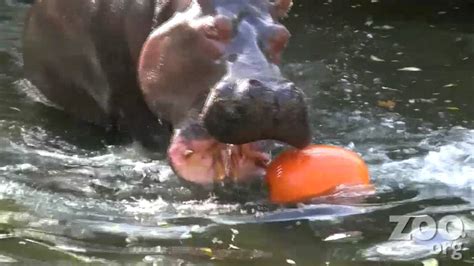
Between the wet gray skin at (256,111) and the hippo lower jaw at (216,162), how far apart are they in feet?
0.55

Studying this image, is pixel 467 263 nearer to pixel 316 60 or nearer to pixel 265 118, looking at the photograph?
pixel 265 118

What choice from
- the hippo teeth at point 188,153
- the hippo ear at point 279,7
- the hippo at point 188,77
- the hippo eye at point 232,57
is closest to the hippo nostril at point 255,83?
the hippo at point 188,77

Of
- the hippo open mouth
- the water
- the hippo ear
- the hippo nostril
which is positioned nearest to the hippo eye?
the hippo open mouth

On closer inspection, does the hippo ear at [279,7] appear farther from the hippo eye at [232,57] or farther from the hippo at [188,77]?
the hippo eye at [232,57]

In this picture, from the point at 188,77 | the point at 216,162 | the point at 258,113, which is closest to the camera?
the point at 258,113

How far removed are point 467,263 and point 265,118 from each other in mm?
806

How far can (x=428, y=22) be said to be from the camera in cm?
687

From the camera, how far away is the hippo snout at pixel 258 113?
3221mm

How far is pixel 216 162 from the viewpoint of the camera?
11.5 feet

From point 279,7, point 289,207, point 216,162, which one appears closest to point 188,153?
point 216,162

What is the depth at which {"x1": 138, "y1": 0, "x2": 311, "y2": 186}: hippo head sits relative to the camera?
3.25m

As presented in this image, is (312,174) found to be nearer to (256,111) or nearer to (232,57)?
(256,111)

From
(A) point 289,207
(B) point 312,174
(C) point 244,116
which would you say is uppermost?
(C) point 244,116

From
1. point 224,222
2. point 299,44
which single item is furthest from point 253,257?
point 299,44
